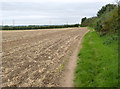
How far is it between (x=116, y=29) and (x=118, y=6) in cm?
179

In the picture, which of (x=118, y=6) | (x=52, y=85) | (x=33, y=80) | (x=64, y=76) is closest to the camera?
(x=52, y=85)

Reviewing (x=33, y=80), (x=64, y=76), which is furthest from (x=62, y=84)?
(x=33, y=80)

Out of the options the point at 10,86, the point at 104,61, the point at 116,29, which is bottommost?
the point at 10,86

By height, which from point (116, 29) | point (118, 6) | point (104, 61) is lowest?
point (104, 61)

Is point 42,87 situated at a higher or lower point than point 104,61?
lower

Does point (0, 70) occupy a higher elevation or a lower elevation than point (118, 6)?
lower

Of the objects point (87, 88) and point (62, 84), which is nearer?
point (87, 88)

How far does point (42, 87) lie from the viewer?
15.8 feet

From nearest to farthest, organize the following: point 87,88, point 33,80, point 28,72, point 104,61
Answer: point 87,88 < point 33,80 < point 28,72 < point 104,61

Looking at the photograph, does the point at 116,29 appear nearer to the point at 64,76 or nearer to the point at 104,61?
the point at 104,61

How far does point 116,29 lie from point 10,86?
9.24m

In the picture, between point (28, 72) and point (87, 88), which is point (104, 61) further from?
point (28, 72)

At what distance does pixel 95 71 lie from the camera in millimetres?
6082

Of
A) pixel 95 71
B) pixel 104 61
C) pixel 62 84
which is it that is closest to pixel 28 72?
pixel 62 84
